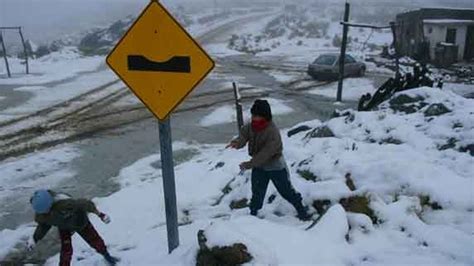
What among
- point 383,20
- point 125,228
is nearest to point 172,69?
point 125,228

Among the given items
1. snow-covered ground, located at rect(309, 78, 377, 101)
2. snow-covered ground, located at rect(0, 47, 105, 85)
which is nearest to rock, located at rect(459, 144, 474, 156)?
snow-covered ground, located at rect(309, 78, 377, 101)

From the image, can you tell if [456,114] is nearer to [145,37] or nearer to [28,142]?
[145,37]

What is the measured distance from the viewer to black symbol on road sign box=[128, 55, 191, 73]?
4297 mm

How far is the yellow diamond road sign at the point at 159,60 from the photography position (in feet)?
13.8

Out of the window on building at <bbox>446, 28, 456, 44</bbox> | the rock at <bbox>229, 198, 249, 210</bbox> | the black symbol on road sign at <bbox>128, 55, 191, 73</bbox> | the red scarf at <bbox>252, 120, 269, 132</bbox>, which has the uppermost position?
the black symbol on road sign at <bbox>128, 55, 191, 73</bbox>

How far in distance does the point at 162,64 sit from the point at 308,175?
12.6 ft

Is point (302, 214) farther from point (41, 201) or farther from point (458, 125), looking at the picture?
point (458, 125)

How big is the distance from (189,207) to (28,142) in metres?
7.52

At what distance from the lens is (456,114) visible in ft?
29.3

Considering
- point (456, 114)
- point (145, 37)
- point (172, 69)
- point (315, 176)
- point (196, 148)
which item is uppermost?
point (145, 37)

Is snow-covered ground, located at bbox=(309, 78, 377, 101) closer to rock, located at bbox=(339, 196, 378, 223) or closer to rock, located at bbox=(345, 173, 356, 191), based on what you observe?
rock, located at bbox=(345, 173, 356, 191)

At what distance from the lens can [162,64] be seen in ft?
14.2

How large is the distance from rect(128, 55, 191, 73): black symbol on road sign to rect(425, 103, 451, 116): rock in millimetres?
6628

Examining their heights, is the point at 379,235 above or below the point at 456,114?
below
